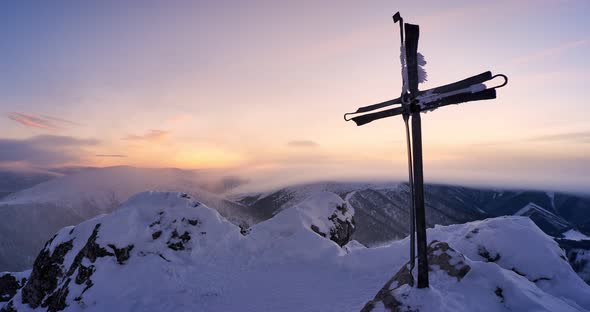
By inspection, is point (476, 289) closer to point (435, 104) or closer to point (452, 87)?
point (435, 104)

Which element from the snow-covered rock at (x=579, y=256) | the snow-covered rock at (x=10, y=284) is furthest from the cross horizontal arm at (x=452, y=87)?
the snow-covered rock at (x=579, y=256)

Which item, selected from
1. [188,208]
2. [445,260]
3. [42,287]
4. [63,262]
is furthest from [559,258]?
Answer: [42,287]

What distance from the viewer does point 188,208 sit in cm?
3056

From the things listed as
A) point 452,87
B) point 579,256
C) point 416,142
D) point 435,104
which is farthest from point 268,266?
point 579,256

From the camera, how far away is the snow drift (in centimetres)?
911

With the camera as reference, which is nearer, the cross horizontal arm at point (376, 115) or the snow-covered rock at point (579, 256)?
the cross horizontal arm at point (376, 115)

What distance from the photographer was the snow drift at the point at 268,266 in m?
9.11

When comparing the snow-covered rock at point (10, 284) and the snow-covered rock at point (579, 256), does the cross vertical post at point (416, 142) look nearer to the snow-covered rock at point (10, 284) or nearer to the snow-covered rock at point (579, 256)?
the snow-covered rock at point (10, 284)

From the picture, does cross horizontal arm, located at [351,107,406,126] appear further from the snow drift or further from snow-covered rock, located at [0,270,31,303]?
snow-covered rock, located at [0,270,31,303]

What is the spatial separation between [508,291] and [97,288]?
26.2 metres

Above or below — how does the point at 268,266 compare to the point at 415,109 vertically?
below

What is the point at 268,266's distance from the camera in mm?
23078

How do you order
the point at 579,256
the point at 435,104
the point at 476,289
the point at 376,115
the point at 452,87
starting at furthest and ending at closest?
the point at 579,256
the point at 376,115
the point at 476,289
the point at 435,104
the point at 452,87

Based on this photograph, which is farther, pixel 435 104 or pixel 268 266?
pixel 268 266
